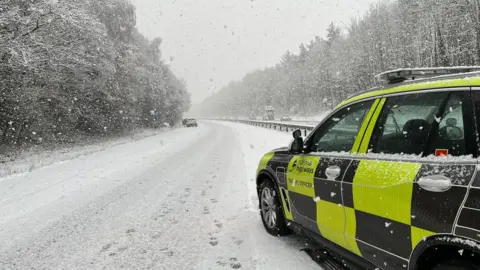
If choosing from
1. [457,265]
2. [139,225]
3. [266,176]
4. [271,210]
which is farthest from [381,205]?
[139,225]

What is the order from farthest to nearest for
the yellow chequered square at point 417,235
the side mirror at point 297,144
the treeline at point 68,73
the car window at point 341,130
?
1. the treeline at point 68,73
2. the side mirror at point 297,144
3. the car window at point 341,130
4. the yellow chequered square at point 417,235

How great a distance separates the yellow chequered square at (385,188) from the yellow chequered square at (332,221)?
31 cm

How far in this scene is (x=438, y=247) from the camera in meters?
2.19

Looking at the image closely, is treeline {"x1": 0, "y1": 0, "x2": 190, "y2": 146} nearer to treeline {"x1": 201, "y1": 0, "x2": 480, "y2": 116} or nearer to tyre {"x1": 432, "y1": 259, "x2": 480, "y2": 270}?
tyre {"x1": 432, "y1": 259, "x2": 480, "y2": 270}

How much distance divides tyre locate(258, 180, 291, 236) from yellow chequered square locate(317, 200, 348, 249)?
111 centimetres

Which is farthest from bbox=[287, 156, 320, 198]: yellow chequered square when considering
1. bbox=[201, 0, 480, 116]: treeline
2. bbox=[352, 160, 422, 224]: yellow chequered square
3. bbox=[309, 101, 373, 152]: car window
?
bbox=[201, 0, 480, 116]: treeline

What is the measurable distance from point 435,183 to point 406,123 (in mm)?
721

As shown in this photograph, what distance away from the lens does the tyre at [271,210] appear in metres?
4.71

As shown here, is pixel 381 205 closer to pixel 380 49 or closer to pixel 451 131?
pixel 451 131

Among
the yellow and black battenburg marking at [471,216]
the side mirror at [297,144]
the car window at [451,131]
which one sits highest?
the car window at [451,131]

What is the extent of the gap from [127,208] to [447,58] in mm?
41610

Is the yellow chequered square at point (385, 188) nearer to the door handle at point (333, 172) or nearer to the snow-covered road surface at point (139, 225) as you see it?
the door handle at point (333, 172)

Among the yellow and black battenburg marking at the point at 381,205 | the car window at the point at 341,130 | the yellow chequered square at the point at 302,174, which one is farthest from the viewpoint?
the yellow chequered square at the point at 302,174

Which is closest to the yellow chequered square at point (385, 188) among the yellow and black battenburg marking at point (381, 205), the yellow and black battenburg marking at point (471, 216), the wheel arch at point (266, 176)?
the yellow and black battenburg marking at point (381, 205)
